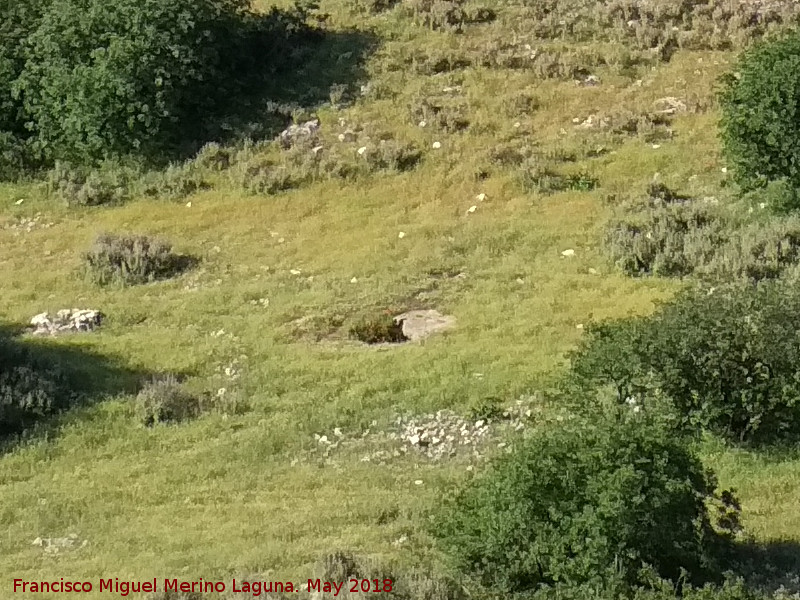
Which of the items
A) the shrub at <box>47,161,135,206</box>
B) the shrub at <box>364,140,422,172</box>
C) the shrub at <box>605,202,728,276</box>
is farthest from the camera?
the shrub at <box>47,161,135,206</box>

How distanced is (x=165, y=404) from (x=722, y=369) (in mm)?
5365

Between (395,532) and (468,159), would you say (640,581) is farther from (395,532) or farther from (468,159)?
(468,159)

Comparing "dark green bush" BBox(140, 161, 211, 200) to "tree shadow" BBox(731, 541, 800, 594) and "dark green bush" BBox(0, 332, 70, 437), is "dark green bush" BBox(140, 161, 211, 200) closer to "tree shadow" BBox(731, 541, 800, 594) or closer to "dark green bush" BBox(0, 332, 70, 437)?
"dark green bush" BBox(0, 332, 70, 437)

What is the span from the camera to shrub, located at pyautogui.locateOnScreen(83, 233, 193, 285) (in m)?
17.0

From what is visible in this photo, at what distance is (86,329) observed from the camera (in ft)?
50.9

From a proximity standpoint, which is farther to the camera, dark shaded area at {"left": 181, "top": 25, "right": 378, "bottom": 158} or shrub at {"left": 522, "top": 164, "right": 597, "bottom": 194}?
dark shaded area at {"left": 181, "top": 25, "right": 378, "bottom": 158}

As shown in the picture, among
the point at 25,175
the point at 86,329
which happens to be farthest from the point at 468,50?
→ the point at 86,329

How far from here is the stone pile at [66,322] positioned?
50.9ft

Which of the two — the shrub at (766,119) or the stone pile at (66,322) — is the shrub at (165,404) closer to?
the stone pile at (66,322)

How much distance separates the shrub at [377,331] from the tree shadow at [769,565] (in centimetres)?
611

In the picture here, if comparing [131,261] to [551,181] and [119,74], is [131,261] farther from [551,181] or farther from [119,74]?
[551,181]

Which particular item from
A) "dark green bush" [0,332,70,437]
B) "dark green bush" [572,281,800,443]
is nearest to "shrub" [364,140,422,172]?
"dark green bush" [0,332,70,437]

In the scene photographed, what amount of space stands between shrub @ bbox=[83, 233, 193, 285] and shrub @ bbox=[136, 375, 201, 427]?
4.02m

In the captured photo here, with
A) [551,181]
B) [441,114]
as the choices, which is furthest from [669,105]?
[441,114]
